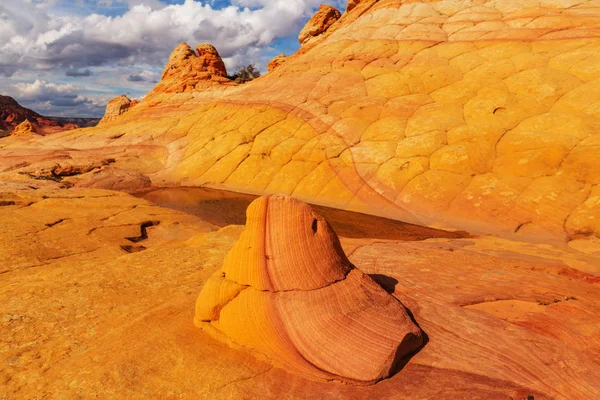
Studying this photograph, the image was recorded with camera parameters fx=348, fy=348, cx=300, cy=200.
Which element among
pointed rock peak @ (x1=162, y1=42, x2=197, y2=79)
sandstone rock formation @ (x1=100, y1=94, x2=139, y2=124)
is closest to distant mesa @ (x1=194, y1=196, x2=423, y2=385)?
pointed rock peak @ (x1=162, y1=42, x2=197, y2=79)

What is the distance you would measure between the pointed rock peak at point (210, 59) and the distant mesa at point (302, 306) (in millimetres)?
29078

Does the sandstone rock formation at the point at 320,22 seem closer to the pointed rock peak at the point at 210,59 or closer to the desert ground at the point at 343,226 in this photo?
the desert ground at the point at 343,226

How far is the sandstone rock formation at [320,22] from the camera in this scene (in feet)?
109

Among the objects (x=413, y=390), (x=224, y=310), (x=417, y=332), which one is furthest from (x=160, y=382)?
(x=417, y=332)

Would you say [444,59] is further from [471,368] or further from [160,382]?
[160,382]

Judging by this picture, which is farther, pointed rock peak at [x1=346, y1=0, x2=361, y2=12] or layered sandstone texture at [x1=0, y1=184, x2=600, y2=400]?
pointed rock peak at [x1=346, y1=0, x2=361, y2=12]

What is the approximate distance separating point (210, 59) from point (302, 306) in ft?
106

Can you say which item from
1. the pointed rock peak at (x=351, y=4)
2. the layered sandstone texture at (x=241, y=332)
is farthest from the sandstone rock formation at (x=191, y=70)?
the layered sandstone texture at (x=241, y=332)

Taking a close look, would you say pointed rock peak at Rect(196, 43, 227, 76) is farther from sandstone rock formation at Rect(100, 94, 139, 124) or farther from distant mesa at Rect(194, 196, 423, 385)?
distant mesa at Rect(194, 196, 423, 385)

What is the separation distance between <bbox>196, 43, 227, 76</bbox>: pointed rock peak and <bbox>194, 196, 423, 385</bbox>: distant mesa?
2908 centimetres

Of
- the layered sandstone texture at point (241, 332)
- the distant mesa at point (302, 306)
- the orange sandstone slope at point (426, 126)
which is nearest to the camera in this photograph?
the layered sandstone texture at point (241, 332)

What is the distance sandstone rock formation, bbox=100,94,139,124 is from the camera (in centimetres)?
3859

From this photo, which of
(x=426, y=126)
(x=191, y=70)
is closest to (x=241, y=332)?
(x=426, y=126)

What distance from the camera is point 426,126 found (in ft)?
45.2
